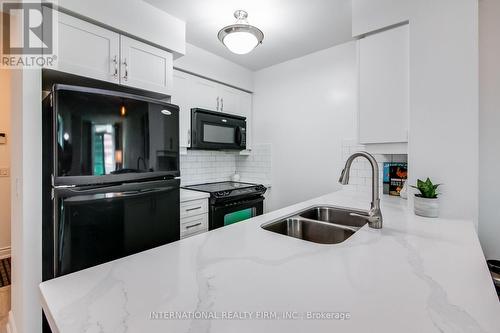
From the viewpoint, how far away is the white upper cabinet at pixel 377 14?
1585 millimetres

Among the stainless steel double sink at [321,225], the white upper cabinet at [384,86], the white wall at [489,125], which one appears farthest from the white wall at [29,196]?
the white wall at [489,125]

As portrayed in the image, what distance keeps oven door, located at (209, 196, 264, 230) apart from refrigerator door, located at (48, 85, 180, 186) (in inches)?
30.7

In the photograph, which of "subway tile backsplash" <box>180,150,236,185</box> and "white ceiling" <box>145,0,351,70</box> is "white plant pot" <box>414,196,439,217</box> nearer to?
"white ceiling" <box>145,0,351,70</box>

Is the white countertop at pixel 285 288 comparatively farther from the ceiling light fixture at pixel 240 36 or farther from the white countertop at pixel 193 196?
the ceiling light fixture at pixel 240 36

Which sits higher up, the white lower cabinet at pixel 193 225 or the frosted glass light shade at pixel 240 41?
the frosted glass light shade at pixel 240 41

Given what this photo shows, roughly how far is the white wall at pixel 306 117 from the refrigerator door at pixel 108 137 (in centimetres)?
164

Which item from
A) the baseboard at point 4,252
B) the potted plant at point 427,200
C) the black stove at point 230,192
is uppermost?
the potted plant at point 427,200

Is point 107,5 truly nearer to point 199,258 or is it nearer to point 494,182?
point 199,258

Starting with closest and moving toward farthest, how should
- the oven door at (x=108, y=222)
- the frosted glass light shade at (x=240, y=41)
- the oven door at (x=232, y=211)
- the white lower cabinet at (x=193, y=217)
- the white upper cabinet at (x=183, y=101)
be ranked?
1. the oven door at (x=108, y=222)
2. the frosted glass light shade at (x=240, y=41)
3. the white lower cabinet at (x=193, y=217)
4. the oven door at (x=232, y=211)
5. the white upper cabinet at (x=183, y=101)

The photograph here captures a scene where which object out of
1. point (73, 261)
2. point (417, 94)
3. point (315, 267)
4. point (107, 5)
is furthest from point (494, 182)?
point (107, 5)

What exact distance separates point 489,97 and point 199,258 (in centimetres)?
203

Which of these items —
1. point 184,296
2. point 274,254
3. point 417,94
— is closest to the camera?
point 184,296

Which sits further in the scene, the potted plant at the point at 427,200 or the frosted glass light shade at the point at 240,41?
the frosted glass light shade at the point at 240,41

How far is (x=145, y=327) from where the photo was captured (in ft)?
1.68
